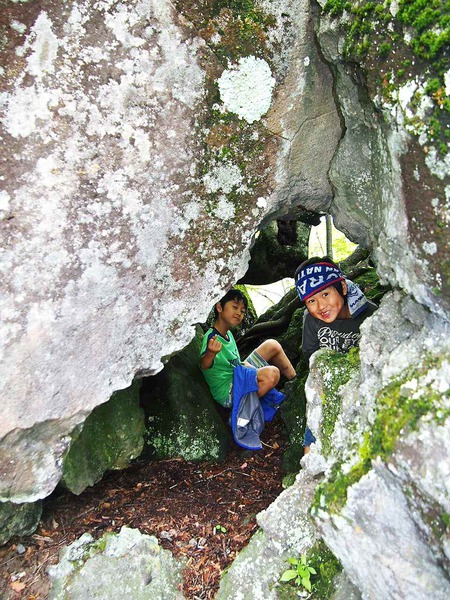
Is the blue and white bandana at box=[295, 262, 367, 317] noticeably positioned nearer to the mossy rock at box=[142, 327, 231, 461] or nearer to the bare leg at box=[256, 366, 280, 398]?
the bare leg at box=[256, 366, 280, 398]

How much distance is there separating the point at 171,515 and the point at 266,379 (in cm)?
165

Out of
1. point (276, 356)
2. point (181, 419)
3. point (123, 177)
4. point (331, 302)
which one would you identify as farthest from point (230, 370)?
point (123, 177)

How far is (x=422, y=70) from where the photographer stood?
→ 7.67 ft

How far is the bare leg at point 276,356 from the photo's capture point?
222 inches

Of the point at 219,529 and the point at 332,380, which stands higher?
the point at 332,380

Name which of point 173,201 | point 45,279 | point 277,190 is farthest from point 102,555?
point 277,190

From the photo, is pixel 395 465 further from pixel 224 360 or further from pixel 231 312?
pixel 231 312

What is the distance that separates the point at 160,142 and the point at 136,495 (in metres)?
2.71

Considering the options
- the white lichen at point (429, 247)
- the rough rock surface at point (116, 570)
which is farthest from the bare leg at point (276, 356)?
the white lichen at point (429, 247)

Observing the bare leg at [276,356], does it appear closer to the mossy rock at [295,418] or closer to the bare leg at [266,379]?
the mossy rock at [295,418]

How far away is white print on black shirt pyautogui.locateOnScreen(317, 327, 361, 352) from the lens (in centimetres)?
420

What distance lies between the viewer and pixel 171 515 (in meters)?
3.84

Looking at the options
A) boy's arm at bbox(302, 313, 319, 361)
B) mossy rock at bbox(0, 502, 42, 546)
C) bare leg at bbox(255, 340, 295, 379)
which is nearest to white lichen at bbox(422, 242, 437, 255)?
boy's arm at bbox(302, 313, 319, 361)

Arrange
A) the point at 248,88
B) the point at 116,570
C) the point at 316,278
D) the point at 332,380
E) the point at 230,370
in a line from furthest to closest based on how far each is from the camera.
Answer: the point at 230,370
the point at 316,278
the point at 116,570
the point at 332,380
the point at 248,88
